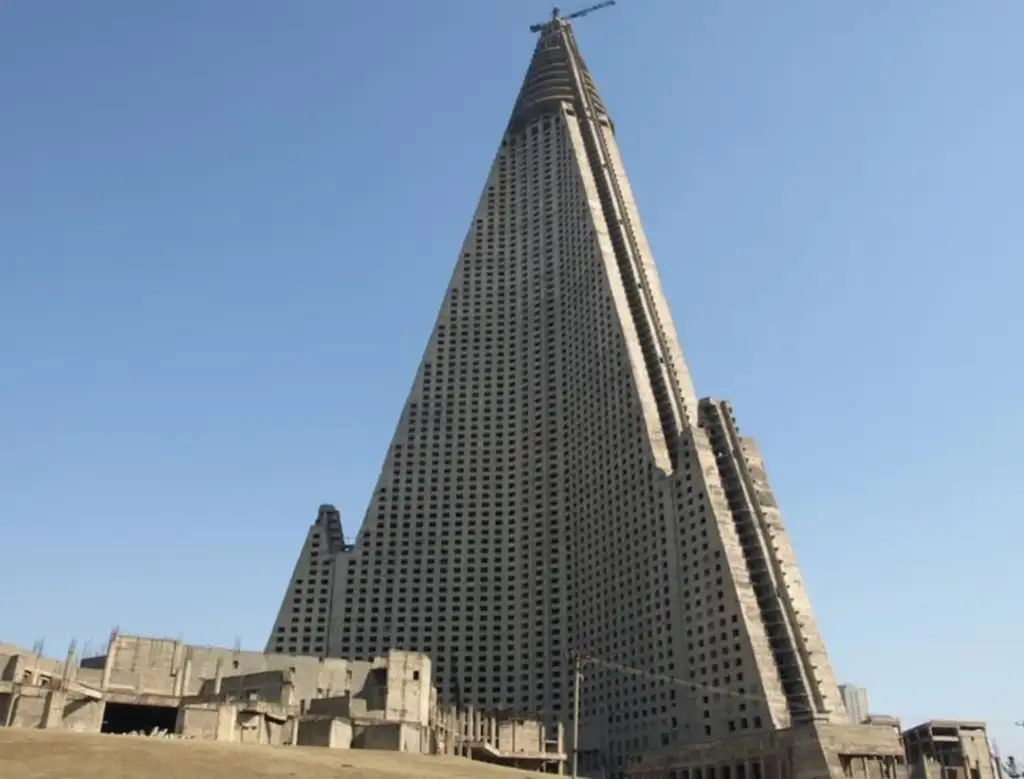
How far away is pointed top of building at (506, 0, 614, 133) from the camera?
14000 cm

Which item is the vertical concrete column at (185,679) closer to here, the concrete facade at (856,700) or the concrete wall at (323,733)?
the concrete wall at (323,733)

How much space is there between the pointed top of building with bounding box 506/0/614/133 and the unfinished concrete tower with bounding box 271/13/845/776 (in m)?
0.41

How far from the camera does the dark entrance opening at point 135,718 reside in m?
82.9

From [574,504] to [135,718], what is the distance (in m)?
48.7

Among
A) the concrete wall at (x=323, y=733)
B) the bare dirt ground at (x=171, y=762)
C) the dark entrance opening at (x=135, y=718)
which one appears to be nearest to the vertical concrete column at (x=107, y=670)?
the dark entrance opening at (x=135, y=718)

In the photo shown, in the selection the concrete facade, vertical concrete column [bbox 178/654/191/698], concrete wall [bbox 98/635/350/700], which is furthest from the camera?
the concrete facade

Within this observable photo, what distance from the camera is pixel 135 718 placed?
84188mm

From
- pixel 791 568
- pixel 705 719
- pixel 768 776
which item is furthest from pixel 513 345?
pixel 768 776

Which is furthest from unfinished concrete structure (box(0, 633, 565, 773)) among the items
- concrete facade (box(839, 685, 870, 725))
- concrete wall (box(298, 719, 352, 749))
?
concrete facade (box(839, 685, 870, 725))


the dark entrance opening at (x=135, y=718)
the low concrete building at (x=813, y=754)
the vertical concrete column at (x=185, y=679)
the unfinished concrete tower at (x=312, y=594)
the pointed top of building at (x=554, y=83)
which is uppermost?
the pointed top of building at (x=554, y=83)

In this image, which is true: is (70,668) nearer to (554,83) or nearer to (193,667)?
(193,667)

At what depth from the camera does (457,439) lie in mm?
118312

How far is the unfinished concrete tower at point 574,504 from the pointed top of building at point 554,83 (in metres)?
0.41

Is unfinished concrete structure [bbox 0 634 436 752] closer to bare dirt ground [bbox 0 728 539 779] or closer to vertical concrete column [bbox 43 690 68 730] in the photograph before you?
vertical concrete column [bbox 43 690 68 730]
